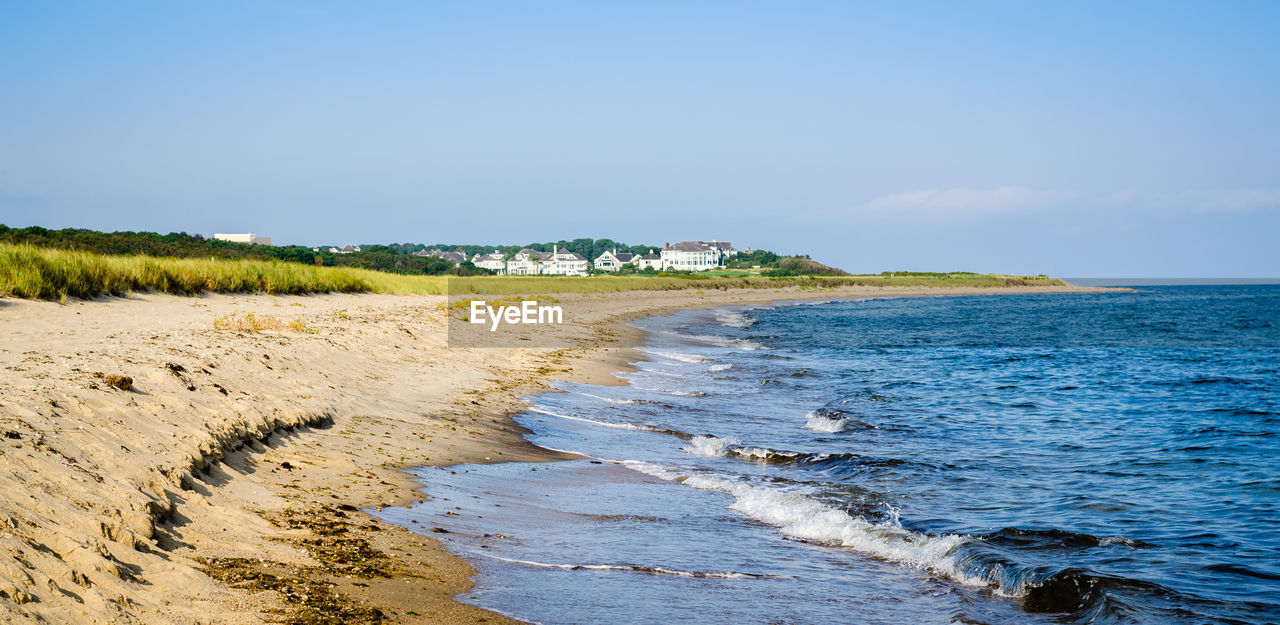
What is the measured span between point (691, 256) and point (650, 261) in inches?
418

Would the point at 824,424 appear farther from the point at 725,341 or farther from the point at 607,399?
the point at 725,341

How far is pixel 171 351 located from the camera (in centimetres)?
1111

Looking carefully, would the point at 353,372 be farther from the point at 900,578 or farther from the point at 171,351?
the point at 900,578

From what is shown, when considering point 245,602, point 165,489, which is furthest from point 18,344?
point 245,602

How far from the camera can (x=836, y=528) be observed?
832cm

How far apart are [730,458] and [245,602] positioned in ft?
25.3

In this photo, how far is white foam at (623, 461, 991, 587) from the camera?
7512 millimetres

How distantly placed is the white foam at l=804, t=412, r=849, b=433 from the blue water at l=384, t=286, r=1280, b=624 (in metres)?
0.07

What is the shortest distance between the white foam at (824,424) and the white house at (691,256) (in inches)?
5712

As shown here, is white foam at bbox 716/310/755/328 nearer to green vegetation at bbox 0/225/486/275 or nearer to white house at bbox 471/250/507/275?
green vegetation at bbox 0/225/486/275

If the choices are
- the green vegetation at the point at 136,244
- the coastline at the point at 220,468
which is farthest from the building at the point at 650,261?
the coastline at the point at 220,468

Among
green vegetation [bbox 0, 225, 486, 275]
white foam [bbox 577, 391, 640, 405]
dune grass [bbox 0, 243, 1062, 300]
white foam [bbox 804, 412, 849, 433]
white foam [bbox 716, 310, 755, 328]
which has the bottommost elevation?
white foam [bbox 804, 412, 849, 433]

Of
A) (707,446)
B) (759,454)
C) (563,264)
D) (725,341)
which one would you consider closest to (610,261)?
(563,264)

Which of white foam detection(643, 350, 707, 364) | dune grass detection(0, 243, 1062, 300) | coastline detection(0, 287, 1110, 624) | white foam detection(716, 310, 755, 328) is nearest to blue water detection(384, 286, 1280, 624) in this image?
coastline detection(0, 287, 1110, 624)
